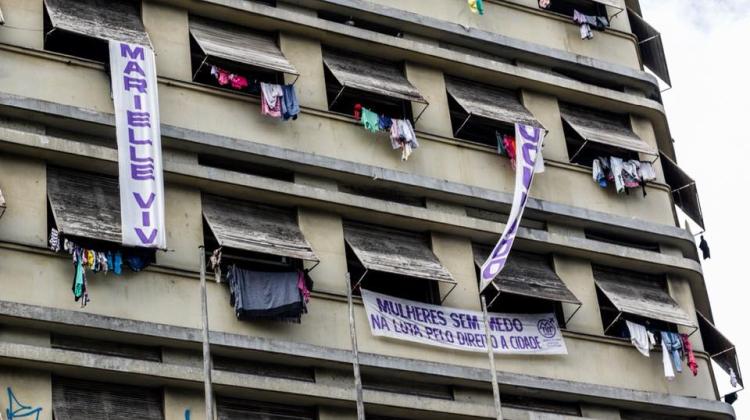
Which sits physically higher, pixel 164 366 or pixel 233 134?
pixel 233 134

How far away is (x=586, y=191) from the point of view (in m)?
31.3

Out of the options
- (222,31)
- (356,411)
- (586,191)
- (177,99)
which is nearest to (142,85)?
(177,99)

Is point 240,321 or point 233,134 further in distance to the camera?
point 233,134

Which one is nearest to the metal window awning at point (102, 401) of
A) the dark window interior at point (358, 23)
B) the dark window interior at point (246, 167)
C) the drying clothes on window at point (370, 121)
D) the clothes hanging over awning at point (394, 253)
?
the dark window interior at point (246, 167)

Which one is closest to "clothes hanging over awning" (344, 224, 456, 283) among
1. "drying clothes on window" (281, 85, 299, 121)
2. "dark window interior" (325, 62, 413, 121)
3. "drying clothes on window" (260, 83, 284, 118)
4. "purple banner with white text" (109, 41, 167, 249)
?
"drying clothes on window" (281, 85, 299, 121)

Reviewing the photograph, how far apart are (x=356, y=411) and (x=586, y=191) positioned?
27.0 ft

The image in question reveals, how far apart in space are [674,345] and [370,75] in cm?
792

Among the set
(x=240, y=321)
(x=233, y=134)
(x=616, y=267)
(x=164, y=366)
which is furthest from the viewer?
(x=616, y=267)

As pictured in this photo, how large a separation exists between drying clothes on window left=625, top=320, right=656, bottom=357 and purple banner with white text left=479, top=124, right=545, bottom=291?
118 inches

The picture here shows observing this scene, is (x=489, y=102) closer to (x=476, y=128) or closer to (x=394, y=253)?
(x=476, y=128)

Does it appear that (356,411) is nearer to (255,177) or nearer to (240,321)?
(240,321)

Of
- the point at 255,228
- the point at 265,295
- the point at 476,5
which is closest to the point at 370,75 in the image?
the point at 476,5

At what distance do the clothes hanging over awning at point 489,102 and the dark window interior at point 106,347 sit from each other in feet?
29.0

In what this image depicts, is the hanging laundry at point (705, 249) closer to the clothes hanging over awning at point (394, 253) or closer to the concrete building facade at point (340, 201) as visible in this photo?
the concrete building facade at point (340, 201)
